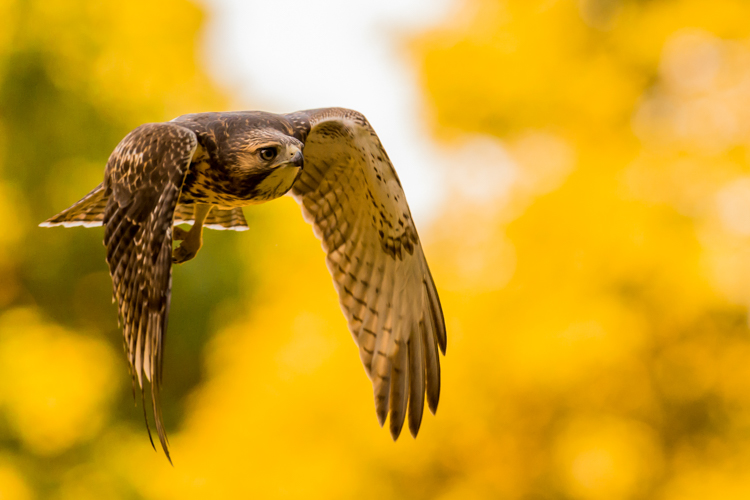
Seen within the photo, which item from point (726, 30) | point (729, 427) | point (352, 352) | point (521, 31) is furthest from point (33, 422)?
point (726, 30)

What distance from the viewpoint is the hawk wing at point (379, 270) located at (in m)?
2.26

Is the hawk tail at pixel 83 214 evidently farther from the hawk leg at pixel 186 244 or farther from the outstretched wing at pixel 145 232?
the outstretched wing at pixel 145 232

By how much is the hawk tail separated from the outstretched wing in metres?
0.41

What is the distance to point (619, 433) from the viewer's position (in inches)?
244

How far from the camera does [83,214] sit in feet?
7.00

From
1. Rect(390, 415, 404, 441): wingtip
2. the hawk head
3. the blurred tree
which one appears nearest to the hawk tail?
the hawk head

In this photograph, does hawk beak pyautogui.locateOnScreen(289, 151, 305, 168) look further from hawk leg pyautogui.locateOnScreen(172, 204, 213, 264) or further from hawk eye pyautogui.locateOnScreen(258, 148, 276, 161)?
hawk leg pyautogui.locateOnScreen(172, 204, 213, 264)

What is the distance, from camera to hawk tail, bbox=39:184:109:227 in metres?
2.02

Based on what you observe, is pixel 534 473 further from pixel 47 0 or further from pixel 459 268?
pixel 47 0

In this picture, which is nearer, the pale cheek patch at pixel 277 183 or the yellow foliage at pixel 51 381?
the pale cheek patch at pixel 277 183

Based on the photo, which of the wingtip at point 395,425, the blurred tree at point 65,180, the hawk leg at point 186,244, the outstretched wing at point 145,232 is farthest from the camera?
the blurred tree at point 65,180

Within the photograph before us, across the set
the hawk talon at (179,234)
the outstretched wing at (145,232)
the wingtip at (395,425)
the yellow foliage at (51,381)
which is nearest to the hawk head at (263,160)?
the outstretched wing at (145,232)

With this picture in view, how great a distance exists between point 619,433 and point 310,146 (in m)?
5.05

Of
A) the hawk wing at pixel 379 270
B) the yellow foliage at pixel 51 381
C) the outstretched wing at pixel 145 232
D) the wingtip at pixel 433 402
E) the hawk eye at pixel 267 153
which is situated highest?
the hawk eye at pixel 267 153
